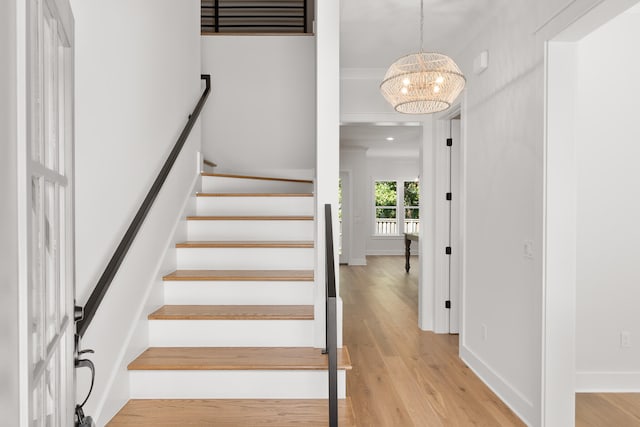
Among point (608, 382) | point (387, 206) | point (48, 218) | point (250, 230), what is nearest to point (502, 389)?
point (608, 382)

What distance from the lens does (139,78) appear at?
2.23 metres

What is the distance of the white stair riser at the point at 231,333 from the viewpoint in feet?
7.33

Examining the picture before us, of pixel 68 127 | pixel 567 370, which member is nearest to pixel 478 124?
pixel 567 370

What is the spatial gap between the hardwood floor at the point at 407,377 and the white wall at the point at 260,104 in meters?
1.89

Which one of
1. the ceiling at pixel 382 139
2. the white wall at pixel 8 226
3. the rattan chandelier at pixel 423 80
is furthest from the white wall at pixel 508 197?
the ceiling at pixel 382 139

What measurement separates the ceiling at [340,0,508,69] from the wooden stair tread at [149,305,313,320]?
7.29ft

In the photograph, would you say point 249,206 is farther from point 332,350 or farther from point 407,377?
point 332,350

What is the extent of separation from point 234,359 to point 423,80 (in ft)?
7.10

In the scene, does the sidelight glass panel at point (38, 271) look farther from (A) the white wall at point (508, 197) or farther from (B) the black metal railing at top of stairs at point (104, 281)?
(A) the white wall at point (508, 197)

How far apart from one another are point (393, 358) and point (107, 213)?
2.65 metres

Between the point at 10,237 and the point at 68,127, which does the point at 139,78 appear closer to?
the point at 68,127

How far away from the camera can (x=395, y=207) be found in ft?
38.2

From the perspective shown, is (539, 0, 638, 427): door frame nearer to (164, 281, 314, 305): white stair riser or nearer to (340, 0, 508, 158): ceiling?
(340, 0, 508, 158): ceiling

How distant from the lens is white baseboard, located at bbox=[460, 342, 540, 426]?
2.49m
